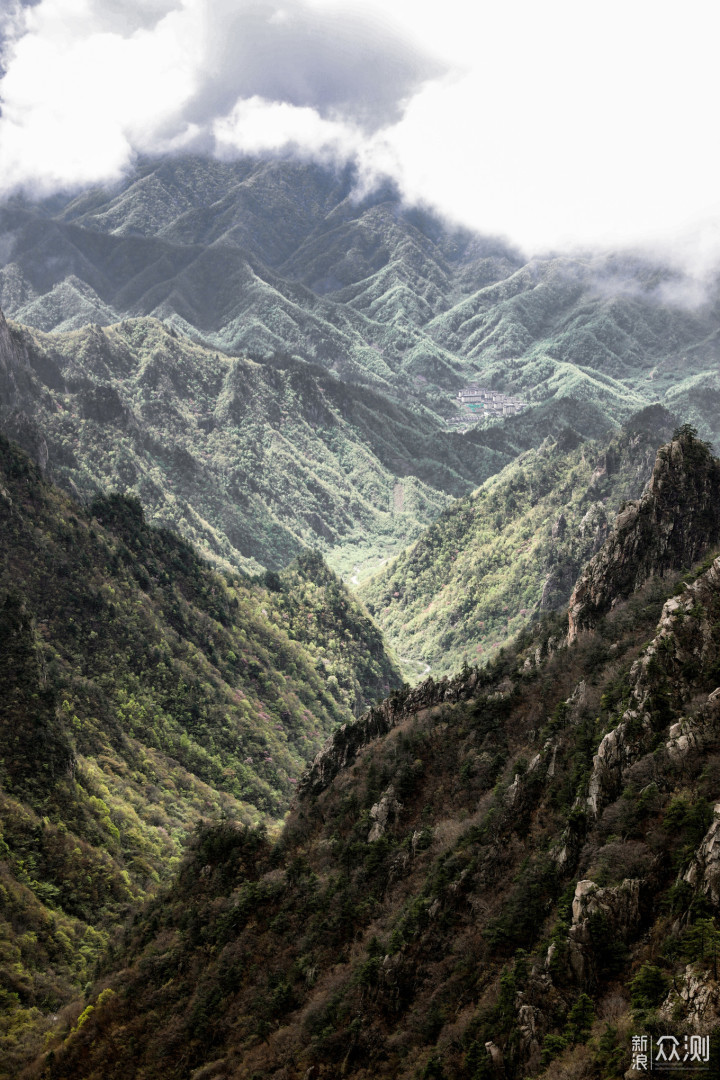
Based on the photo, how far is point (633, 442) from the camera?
174 m

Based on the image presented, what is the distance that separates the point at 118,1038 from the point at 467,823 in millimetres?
23815

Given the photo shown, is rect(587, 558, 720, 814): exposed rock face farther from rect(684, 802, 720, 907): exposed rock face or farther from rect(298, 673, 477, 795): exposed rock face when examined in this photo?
rect(298, 673, 477, 795): exposed rock face

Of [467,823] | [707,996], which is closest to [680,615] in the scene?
[467,823]

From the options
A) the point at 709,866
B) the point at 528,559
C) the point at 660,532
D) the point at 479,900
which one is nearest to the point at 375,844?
the point at 479,900

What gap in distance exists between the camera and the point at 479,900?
36.0 m

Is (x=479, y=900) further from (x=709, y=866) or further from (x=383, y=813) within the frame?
(x=383, y=813)

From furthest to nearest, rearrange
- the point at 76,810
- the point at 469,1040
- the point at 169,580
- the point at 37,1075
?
the point at 169,580
the point at 76,810
the point at 37,1075
the point at 469,1040

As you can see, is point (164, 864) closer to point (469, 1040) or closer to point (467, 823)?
point (467, 823)

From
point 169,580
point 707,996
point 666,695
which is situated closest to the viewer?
point 707,996

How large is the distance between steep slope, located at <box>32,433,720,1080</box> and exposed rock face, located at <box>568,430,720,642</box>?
830mm

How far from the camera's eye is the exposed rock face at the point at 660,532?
2405 inches

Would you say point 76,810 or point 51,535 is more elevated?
point 51,535

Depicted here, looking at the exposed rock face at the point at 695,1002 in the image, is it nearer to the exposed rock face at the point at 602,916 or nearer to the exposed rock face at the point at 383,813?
the exposed rock face at the point at 602,916

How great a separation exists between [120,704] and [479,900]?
72920mm
